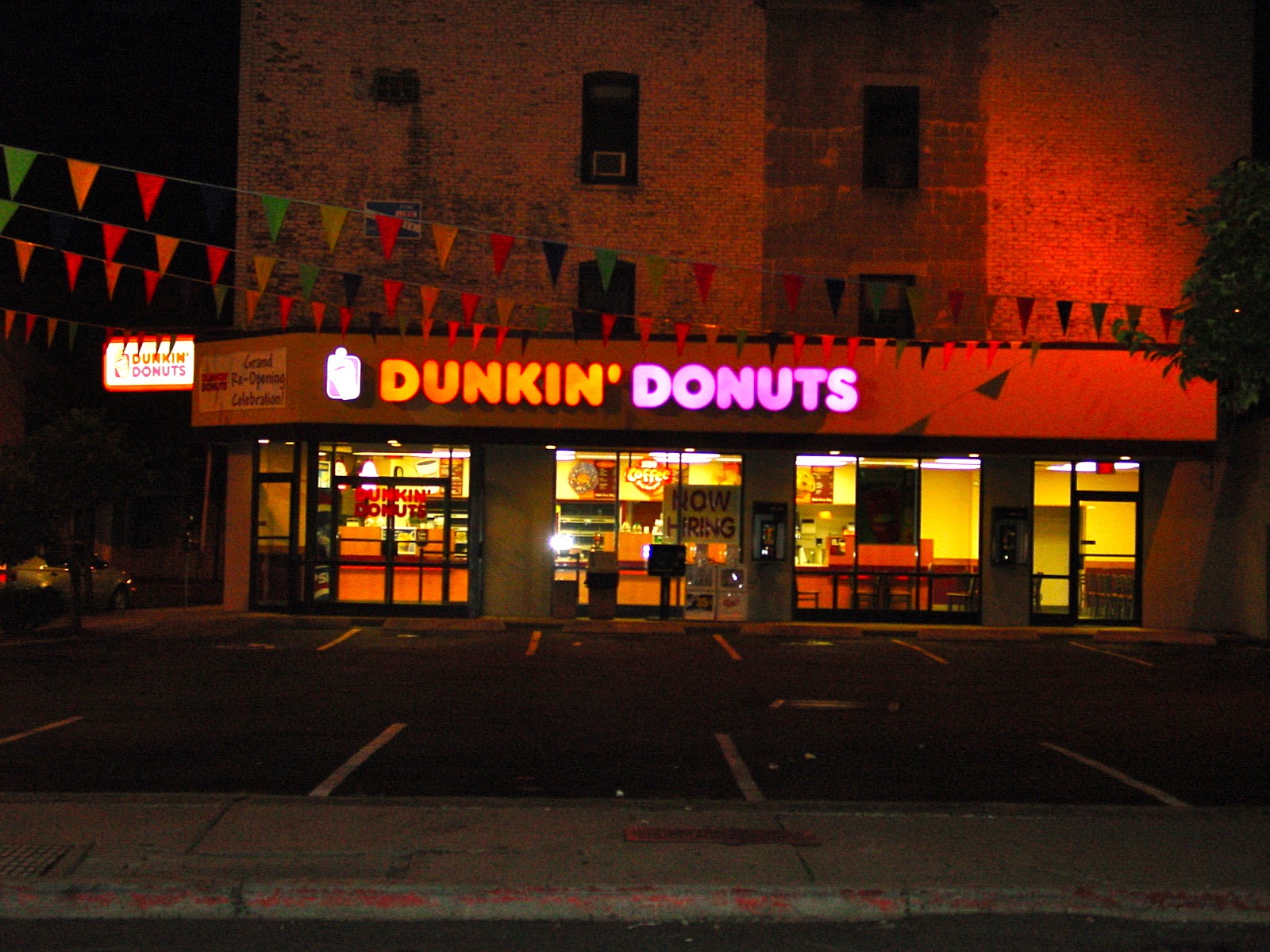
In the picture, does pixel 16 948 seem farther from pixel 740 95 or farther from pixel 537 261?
pixel 740 95

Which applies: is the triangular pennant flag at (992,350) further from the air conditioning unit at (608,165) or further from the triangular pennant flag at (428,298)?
the triangular pennant flag at (428,298)

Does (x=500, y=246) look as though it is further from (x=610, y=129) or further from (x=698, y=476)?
(x=698, y=476)

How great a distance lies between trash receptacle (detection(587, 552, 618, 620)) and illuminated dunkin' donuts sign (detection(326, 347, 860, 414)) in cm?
272

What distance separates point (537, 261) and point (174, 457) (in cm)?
2372

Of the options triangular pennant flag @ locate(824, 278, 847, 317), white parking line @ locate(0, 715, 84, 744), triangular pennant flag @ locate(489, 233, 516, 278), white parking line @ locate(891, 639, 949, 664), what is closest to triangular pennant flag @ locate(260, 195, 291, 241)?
triangular pennant flag @ locate(489, 233, 516, 278)

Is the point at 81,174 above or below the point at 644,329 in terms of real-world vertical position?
above

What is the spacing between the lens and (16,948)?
21.1 feet

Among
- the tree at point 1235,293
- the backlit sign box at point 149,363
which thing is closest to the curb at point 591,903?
Result: the tree at point 1235,293

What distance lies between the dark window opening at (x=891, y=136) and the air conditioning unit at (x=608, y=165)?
4391 mm

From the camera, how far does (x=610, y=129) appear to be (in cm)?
2389

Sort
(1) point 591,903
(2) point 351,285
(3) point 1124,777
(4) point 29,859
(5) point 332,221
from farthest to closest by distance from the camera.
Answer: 1. (2) point 351,285
2. (5) point 332,221
3. (3) point 1124,777
4. (4) point 29,859
5. (1) point 591,903

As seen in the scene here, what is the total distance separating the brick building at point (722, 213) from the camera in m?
23.6

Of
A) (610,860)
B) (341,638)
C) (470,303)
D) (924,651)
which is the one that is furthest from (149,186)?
(924,651)

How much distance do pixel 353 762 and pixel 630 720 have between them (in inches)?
132
